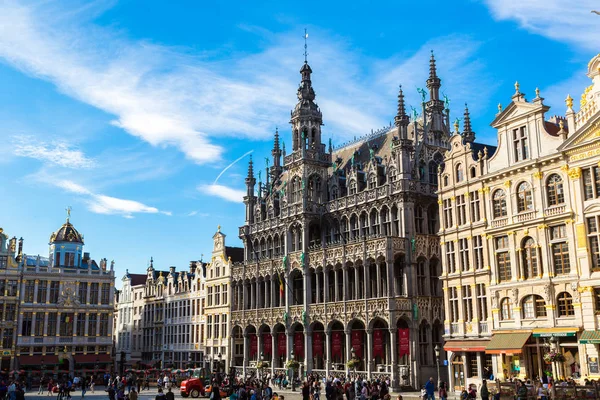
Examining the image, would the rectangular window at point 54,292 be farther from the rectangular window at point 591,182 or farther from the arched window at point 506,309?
the rectangular window at point 591,182

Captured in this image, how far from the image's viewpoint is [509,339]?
40312 millimetres

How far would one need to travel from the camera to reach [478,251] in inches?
1754

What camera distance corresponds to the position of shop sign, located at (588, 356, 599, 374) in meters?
35.6

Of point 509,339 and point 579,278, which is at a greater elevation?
point 579,278

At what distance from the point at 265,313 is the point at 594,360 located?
113 ft

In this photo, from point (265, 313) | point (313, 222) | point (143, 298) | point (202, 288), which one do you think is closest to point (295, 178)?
point (313, 222)

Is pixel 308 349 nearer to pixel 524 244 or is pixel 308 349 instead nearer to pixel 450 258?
pixel 450 258

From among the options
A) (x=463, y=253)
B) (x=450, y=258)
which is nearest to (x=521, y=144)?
(x=463, y=253)

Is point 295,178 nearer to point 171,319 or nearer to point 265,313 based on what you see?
point 265,313

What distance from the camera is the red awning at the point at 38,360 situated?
7519cm

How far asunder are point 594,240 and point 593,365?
695 centimetres

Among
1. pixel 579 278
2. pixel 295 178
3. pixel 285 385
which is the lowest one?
pixel 285 385

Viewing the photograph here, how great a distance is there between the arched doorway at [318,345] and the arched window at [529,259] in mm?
21669

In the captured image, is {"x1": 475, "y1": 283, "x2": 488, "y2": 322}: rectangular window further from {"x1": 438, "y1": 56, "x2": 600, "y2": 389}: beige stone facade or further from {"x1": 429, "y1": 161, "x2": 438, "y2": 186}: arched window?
{"x1": 429, "y1": 161, "x2": 438, "y2": 186}: arched window
